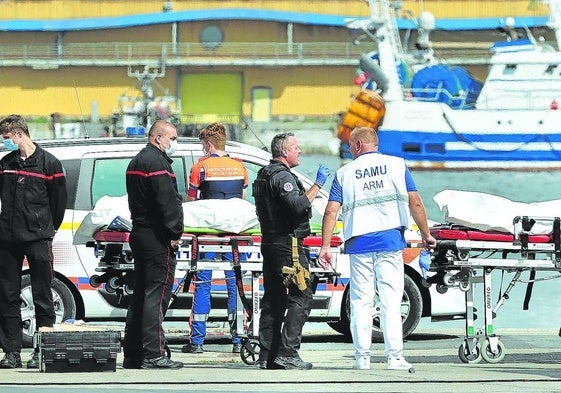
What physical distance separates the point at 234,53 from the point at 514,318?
69.8 m

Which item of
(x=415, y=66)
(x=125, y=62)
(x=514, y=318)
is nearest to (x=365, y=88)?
(x=415, y=66)

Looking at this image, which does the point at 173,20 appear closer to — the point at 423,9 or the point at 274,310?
the point at 423,9

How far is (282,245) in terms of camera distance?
10.9m

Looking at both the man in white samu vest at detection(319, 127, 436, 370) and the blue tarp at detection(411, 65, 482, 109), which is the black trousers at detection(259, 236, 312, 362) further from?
the blue tarp at detection(411, 65, 482, 109)

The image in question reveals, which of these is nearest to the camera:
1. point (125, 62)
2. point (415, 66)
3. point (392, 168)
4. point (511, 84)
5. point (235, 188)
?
point (392, 168)

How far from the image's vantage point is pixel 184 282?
40.5 ft

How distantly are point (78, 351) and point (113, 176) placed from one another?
3946 mm

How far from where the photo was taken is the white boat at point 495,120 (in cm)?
6319

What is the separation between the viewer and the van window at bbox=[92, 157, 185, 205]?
14086 millimetres

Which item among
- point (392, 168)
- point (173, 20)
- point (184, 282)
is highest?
point (173, 20)

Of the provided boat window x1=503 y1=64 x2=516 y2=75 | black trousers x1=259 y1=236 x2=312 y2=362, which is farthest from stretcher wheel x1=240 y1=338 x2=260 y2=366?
boat window x1=503 y1=64 x2=516 y2=75

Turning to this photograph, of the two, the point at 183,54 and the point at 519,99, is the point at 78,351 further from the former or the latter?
the point at 183,54

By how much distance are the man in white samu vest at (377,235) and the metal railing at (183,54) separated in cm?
7569

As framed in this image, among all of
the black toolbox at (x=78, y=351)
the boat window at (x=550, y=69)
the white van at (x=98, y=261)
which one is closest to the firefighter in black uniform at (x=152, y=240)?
the black toolbox at (x=78, y=351)
